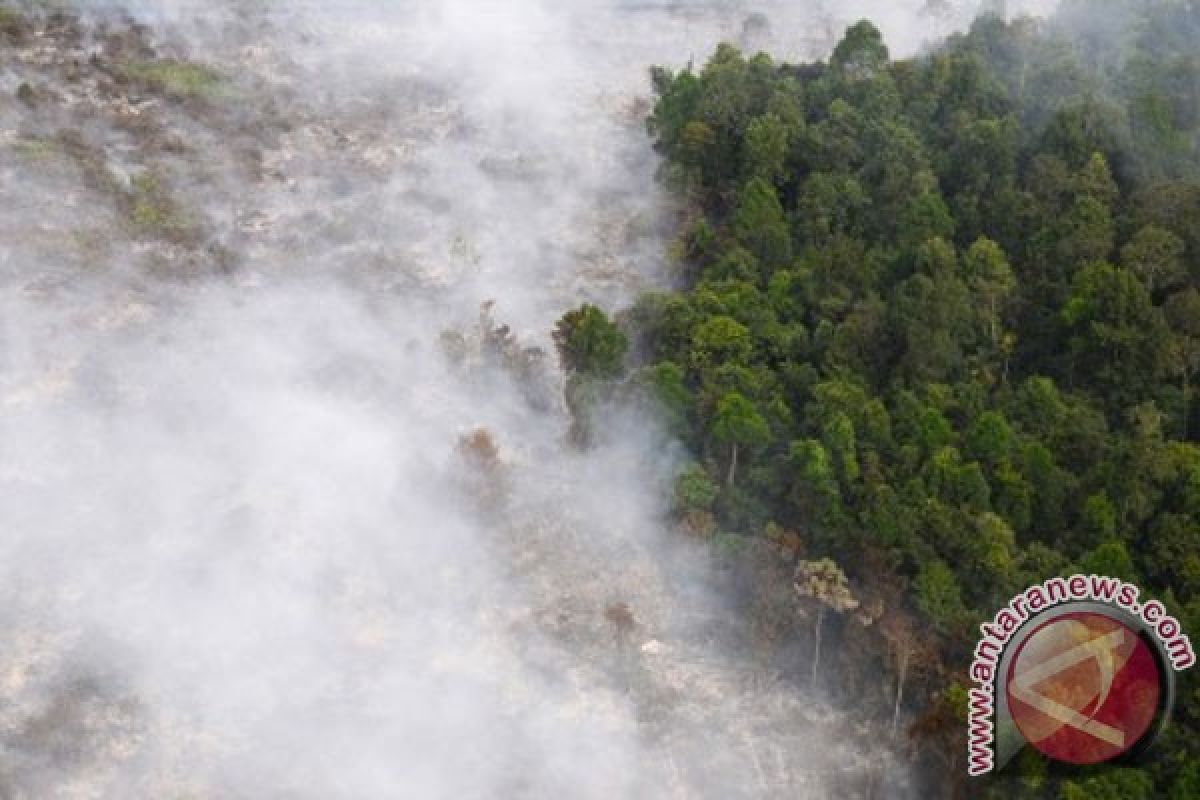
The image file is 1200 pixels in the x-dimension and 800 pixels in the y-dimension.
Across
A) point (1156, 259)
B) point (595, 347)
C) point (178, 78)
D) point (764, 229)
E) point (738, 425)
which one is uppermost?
point (178, 78)

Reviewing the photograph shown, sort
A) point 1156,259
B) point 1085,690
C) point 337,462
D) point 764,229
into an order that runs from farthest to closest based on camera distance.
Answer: point 764,229 → point 1156,259 → point 337,462 → point 1085,690

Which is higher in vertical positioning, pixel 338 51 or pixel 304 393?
pixel 338 51

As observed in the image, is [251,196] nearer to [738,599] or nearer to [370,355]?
[370,355]

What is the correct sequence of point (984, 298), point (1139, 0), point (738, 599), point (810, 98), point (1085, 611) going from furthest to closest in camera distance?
point (1139, 0)
point (810, 98)
point (984, 298)
point (738, 599)
point (1085, 611)

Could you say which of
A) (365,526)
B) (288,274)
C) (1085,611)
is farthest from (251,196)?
(1085,611)

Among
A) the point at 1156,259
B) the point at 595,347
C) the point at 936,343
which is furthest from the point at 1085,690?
the point at 1156,259

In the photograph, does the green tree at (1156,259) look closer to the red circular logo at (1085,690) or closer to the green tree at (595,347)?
the red circular logo at (1085,690)

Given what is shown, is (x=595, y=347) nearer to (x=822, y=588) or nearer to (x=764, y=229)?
(x=764, y=229)
